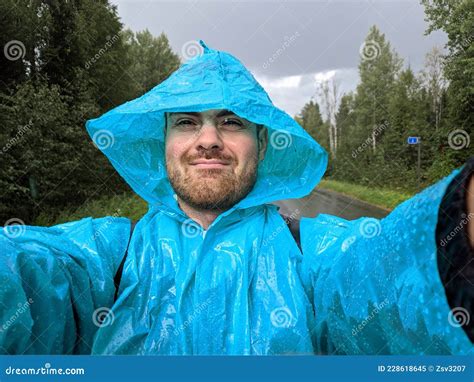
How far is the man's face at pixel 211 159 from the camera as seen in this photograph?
1018 millimetres

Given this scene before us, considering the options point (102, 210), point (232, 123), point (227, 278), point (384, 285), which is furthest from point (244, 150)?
point (102, 210)

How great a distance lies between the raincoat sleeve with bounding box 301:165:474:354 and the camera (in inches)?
18.0

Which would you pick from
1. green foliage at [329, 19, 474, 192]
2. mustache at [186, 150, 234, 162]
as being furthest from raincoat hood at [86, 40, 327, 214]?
green foliage at [329, 19, 474, 192]

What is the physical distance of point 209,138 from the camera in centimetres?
100

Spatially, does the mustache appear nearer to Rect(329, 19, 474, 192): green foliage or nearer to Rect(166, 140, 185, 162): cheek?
Rect(166, 140, 185, 162): cheek

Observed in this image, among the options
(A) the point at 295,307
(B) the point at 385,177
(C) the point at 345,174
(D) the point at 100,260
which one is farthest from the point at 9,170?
(C) the point at 345,174

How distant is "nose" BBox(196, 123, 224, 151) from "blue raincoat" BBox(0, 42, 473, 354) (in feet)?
0.29

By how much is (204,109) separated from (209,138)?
0.09 m

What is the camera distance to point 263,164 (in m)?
1.29

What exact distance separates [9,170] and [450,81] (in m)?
2.10

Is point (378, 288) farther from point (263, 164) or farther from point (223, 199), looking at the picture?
point (263, 164)

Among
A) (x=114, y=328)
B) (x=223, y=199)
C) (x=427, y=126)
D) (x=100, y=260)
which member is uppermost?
(x=427, y=126)

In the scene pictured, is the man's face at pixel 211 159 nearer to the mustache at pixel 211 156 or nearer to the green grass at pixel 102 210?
the mustache at pixel 211 156

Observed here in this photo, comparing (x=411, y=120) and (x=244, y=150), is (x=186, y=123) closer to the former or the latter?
(x=244, y=150)
